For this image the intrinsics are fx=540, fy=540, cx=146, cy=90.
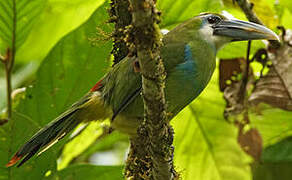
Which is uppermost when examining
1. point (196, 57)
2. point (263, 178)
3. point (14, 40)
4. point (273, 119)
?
point (14, 40)

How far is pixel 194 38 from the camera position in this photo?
2.50 metres

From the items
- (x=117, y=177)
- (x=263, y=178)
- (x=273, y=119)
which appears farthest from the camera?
(x=263, y=178)

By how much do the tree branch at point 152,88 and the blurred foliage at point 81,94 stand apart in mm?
494

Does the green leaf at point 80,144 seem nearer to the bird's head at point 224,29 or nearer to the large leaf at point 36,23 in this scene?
the large leaf at point 36,23

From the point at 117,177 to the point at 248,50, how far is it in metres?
0.97

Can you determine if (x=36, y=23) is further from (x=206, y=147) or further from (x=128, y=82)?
(x=206, y=147)

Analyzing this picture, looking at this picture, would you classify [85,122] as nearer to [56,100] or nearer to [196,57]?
[56,100]

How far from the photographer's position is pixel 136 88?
2.22 metres

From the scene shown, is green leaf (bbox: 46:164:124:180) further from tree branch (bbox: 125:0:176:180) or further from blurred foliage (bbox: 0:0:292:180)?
tree branch (bbox: 125:0:176:180)

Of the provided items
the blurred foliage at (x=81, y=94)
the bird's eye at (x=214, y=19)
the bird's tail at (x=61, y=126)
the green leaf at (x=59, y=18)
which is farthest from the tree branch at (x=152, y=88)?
the green leaf at (x=59, y=18)

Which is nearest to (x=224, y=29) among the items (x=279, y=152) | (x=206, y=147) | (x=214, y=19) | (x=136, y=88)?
(x=214, y=19)

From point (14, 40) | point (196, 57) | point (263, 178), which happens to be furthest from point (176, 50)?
point (263, 178)

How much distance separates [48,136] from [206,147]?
0.99 m

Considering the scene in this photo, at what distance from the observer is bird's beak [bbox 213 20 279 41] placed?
2358mm
